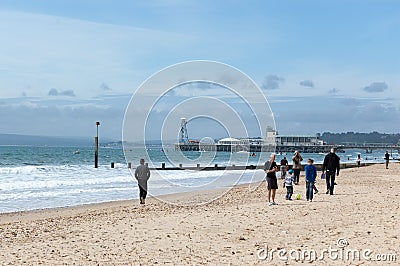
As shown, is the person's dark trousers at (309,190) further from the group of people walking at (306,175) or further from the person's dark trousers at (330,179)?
the person's dark trousers at (330,179)

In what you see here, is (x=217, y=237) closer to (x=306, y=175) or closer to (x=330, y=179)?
(x=306, y=175)

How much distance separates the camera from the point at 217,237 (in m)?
10.1

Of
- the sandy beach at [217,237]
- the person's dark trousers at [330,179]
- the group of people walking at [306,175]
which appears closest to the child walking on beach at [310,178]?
the group of people walking at [306,175]

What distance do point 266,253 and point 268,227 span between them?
2.48 metres

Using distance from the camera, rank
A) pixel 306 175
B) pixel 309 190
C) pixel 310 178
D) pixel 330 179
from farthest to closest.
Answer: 1. pixel 330 179
2. pixel 309 190
3. pixel 306 175
4. pixel 310 178

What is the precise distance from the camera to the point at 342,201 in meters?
15.9

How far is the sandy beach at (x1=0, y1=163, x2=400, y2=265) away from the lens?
834 cm

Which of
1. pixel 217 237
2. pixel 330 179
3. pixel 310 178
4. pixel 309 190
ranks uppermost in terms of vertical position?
pixel 310 178

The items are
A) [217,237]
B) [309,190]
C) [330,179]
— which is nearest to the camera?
[217,237]

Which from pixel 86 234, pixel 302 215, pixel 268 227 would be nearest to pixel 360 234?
pixel 268 227

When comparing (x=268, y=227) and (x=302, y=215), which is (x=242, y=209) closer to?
(x=302, y=215)

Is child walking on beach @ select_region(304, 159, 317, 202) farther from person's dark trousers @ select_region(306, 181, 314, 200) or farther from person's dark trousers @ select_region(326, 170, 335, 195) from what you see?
person's dark trousers @ select_region(326, 170, 335, 195)

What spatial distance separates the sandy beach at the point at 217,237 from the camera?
834 cm

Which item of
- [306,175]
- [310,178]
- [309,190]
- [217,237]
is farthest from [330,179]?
[217,237]
